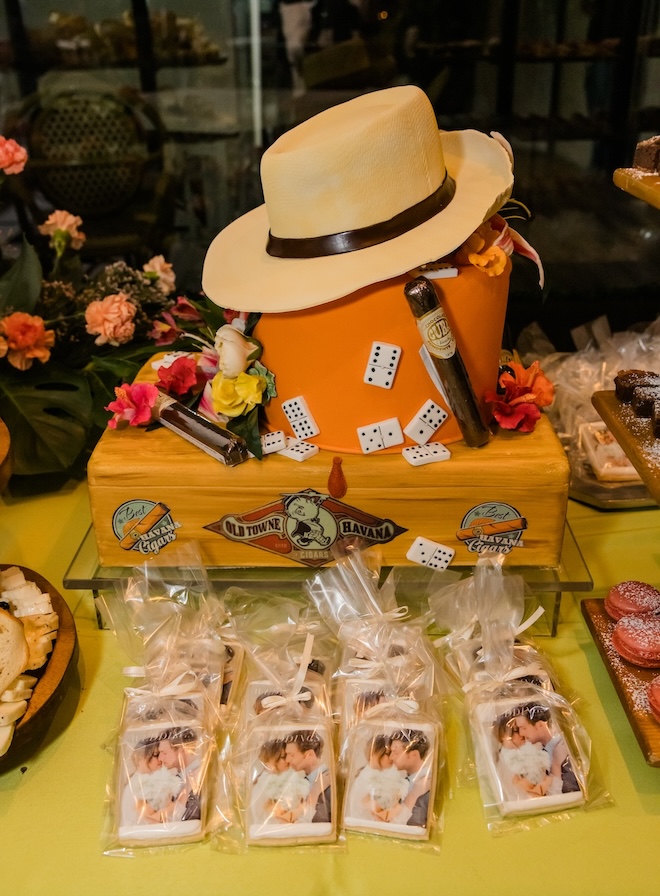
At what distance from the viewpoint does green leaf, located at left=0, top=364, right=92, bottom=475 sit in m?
1.63

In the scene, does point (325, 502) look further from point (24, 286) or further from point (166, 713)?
point (24, 286)

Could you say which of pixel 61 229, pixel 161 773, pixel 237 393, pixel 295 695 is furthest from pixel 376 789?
pixel 61 229

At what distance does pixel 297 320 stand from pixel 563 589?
58 cm

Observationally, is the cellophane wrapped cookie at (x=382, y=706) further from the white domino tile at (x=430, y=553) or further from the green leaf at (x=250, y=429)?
the green leaf at (x=250, y=429)

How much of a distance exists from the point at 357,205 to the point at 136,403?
470 mm

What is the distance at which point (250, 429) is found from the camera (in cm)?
124

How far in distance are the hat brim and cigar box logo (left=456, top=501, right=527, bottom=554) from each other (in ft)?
1.25

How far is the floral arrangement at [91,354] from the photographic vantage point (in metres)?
1.26

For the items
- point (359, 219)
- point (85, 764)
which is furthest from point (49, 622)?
point (359, 219)

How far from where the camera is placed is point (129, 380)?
1.67m

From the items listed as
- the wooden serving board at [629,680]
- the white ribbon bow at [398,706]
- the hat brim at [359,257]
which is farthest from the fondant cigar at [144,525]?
the wooden serving board at [629,680]

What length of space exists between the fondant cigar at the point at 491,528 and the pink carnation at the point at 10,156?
1.08m

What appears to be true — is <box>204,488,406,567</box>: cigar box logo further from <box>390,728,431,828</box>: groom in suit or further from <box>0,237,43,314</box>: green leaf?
<box>0,237,43,314</box>: green leaf

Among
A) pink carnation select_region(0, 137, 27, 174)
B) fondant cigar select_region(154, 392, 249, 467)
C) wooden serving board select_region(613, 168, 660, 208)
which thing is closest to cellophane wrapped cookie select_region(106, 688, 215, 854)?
fondant cigar select_region(154, 392, 249, 467)
